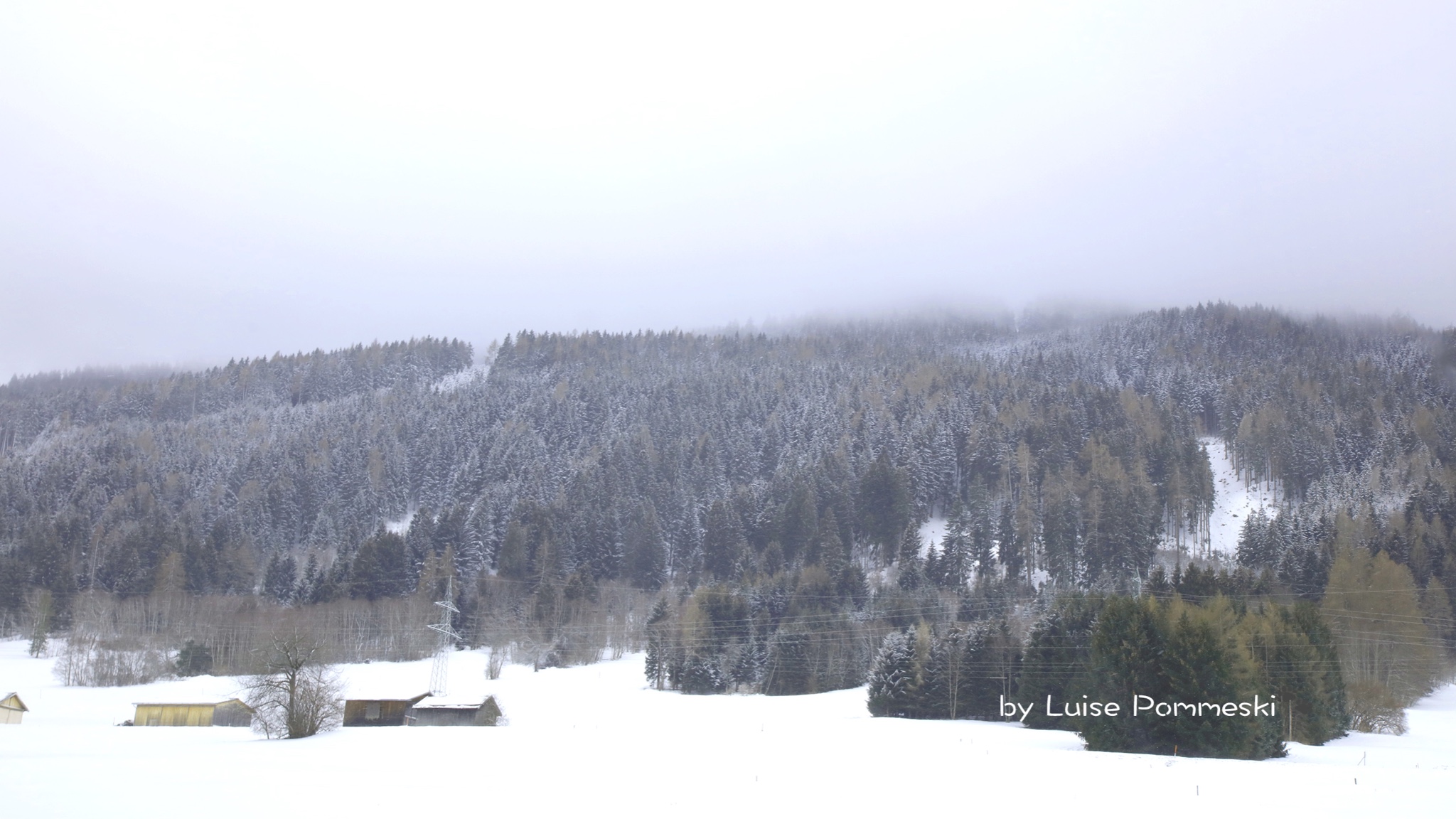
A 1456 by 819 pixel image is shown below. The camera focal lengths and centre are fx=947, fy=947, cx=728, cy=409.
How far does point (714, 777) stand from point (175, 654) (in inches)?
3470

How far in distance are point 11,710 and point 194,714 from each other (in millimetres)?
10255

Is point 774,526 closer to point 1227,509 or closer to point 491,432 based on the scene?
point 1227,509

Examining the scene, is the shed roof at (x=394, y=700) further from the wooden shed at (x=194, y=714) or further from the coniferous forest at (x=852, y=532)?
the coniferous forest at (x=852, y=532)

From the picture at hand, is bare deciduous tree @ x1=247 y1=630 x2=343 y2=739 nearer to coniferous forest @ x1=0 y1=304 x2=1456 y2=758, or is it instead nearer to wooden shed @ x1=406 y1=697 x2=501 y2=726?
wooden shed @ x1=406 y1=697 x2=501 y2=726

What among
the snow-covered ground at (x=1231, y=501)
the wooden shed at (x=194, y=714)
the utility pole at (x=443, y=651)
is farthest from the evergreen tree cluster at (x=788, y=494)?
the wooden shed at (x=194, y=714)

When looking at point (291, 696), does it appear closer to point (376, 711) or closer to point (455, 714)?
point (455, 714)

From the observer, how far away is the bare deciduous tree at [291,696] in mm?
47375

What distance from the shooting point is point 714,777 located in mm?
31156

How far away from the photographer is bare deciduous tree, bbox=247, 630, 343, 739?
47375mm

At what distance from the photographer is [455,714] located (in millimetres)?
59688

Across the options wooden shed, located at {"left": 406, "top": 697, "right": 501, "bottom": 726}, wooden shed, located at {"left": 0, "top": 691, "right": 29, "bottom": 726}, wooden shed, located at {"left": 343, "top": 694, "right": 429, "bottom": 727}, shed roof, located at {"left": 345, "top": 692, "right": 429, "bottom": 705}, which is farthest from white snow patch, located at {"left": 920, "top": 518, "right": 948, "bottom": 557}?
→ wooden shed, located at {"left": 0, "top": 691, "right": 29, "bottom": 726}

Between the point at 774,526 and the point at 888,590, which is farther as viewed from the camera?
the point at 774,526

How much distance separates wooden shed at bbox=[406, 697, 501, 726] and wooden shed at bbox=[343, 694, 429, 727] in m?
1.27

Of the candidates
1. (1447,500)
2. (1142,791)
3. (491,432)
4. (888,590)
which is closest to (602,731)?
(1142,791)
